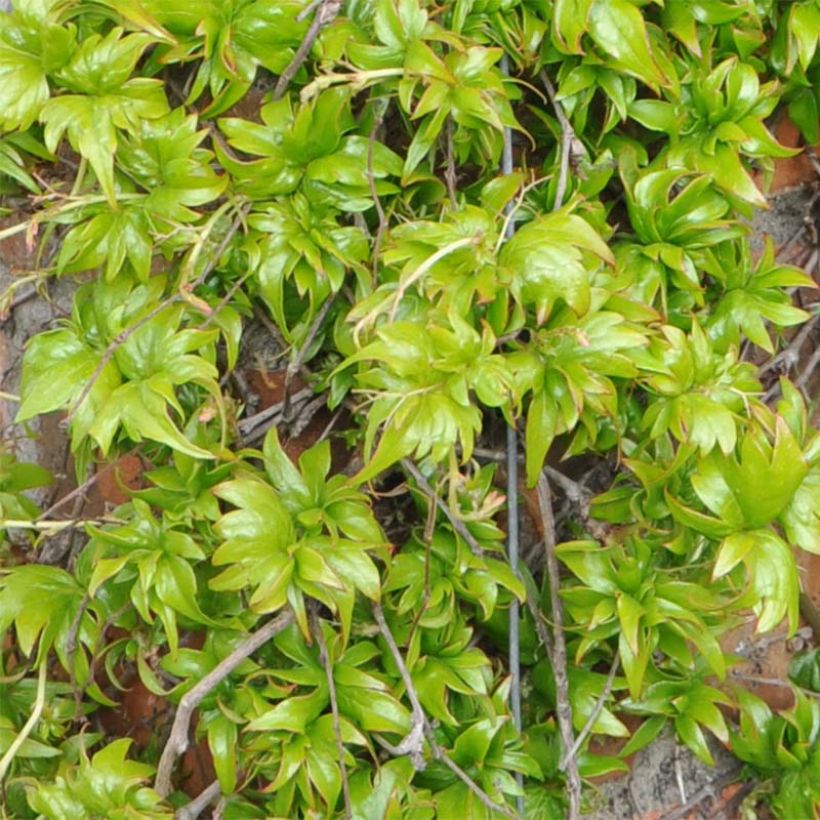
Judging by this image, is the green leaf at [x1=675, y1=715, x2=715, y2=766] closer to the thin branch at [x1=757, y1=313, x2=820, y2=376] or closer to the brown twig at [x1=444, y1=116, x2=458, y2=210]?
the thin branch at [x1=757, y1=313, x2=820, y2=376]

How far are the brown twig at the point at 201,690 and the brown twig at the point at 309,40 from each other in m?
0.68

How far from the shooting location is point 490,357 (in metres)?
1.24

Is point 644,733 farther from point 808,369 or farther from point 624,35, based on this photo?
point 624,35

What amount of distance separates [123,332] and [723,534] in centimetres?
79

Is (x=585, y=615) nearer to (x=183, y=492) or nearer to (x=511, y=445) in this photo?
(x=511, y=445)

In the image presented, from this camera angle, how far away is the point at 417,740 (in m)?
1.27

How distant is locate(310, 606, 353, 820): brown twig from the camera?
1296mm

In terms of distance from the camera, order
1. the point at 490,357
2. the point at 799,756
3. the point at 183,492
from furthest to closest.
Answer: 1. the point at 799,756
2. the point at 183,492
3. the point at 490,357

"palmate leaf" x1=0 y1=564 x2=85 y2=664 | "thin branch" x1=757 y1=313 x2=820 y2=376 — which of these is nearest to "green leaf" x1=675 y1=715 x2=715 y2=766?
"thin branch" x1=757 y1=313 x2=820 y2=376

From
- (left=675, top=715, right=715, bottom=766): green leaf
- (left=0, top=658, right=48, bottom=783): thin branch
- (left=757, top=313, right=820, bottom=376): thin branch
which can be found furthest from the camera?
(left=757, top=313, right=820, bottom=376): thin branch

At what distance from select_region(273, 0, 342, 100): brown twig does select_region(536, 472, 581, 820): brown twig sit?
61 centimetres

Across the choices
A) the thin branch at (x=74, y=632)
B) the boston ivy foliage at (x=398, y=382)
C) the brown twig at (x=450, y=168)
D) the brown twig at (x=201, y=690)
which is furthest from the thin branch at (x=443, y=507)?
the thin branch at (x=74, y=632)

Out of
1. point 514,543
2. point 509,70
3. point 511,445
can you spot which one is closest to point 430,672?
point 514,543

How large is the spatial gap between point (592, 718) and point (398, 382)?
54 cm
